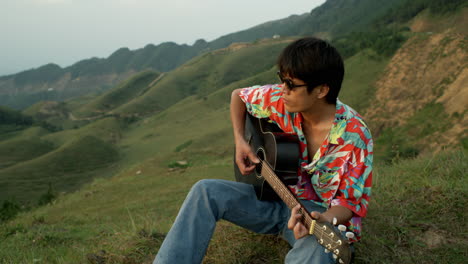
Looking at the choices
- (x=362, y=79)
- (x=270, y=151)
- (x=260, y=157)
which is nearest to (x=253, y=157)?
(x=260, y=157)

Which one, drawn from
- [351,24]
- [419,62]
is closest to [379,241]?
[419,62]

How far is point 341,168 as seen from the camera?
7.41ft

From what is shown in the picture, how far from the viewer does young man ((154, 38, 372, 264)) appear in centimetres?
221

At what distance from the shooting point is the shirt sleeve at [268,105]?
274 centimetres

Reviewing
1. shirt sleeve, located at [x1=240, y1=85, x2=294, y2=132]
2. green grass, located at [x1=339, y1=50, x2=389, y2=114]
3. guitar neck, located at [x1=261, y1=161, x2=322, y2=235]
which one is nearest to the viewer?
guitar neck, located at [x1=261, y1=161, x2=322, y2=235]

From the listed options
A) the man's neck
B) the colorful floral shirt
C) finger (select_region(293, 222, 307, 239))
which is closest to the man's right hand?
the colorful floral shirt

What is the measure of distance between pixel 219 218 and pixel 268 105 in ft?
3.28

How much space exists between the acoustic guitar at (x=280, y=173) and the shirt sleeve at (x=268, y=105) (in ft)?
0.26

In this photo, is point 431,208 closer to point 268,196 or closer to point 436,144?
point 268,196

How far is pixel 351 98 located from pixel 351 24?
297 feet

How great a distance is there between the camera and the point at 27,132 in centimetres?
6544

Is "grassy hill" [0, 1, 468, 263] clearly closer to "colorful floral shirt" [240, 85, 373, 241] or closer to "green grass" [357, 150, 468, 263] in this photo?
"green grass" [357, 150, 468, 263]

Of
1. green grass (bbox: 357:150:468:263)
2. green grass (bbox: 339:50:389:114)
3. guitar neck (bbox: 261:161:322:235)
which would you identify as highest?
guitar neck (bbox: 261:161:322:235)

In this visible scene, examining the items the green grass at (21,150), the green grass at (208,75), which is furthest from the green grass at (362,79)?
the green grass at (208,75)
